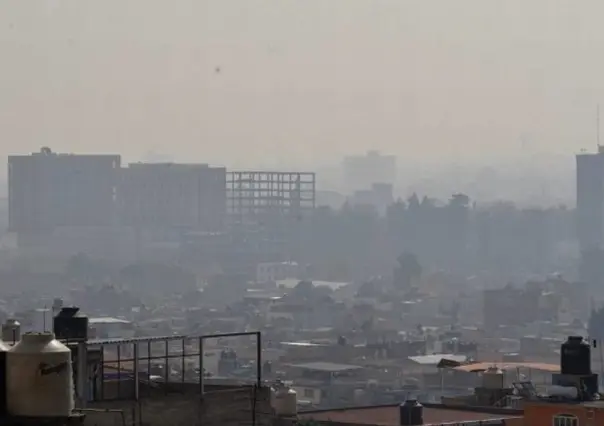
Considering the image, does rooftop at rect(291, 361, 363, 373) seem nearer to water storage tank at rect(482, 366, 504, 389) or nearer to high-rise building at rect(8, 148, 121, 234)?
water storage tank at rect(482, 366, 504, 389)

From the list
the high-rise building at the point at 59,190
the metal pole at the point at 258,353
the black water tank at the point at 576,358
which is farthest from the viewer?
the high-rise building at the point at 59,190

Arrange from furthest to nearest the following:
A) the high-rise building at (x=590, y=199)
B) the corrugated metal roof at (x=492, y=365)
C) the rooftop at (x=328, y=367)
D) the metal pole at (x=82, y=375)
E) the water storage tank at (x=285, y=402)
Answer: the high-rise building at (x=590, y=199), the rooftop at (x=328, y=367), the corrugated metal roof at (x=492, y=365), the water storage tank at (x=285, y=402), the metal pole at (x=82, y=375)

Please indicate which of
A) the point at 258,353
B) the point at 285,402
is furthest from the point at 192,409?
the point at 285,402

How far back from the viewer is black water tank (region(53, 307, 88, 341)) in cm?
1196

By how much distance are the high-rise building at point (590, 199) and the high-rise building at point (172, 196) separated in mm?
26320

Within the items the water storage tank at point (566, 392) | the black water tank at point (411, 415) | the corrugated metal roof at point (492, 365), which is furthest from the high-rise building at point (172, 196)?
the water storage tank at point (566, 392)

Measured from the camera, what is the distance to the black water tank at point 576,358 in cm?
1795

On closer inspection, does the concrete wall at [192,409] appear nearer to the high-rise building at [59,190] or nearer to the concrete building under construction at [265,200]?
the high-rise building at [59,190]

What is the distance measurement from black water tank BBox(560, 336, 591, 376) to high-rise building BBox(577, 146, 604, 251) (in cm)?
13108

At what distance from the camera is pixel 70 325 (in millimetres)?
12180

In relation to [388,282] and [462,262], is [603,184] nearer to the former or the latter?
[462,262]

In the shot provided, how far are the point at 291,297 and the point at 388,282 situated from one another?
1947 centimetres

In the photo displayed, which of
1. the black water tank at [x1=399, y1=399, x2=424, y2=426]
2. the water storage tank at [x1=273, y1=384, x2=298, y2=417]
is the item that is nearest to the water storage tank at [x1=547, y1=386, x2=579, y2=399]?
the black water tank at [x1=399, y1=399, x2=424, y2=426]

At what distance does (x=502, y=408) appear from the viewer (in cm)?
1867
